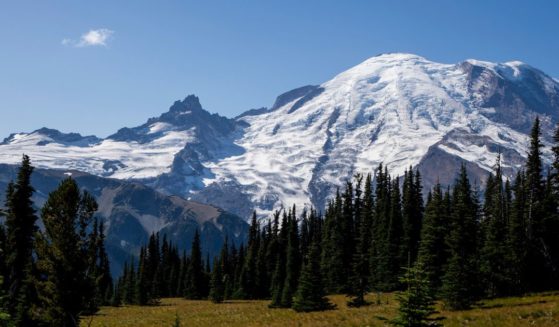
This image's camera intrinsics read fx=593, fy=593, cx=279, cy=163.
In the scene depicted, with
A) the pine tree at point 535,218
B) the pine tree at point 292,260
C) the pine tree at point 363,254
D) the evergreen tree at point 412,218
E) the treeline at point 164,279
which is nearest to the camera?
the pine tree at point 535,218

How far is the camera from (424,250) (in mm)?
58938

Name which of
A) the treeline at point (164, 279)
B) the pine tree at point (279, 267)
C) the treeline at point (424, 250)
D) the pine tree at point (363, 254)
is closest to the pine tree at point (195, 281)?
the treeline at point (164, 279)

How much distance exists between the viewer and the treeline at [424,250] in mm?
52062

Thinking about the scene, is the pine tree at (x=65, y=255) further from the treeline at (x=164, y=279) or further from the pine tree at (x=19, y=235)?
the treeline at (x=164, y=279)

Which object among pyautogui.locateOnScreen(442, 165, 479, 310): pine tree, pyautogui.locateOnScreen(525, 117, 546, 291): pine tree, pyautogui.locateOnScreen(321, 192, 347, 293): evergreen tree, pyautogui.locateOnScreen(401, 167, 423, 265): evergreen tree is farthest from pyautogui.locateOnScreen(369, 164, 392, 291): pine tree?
pyautogui.locateOnScreen(442, 165, 479, 310): pine tree

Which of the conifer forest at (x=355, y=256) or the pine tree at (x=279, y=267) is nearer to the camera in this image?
the conifer forest at (x=355, y=256)

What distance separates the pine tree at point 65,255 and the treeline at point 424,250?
17.2 meters

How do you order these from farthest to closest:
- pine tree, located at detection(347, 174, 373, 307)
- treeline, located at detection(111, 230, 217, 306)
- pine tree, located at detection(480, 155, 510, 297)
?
1. treeline, located at detection(111, 230, 217, 306)
2. pine tree, located at detection(347, 174, 373, 307)
3. pine tree, located at detection(480, 155, 510, 297)

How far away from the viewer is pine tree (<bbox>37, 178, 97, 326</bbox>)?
101ft

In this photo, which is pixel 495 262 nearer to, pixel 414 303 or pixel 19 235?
pixel 414 303

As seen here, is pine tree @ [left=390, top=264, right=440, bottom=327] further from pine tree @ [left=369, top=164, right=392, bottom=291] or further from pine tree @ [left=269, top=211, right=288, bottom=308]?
pine tree @ [left=369, top=164, right=392, bottom=291]

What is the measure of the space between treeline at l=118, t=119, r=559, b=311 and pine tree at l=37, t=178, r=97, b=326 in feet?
56.4

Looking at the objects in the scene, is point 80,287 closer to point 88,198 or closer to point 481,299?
point 88,198

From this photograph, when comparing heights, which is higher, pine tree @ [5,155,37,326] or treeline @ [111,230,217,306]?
pine tree @ [5,155,37,326]
